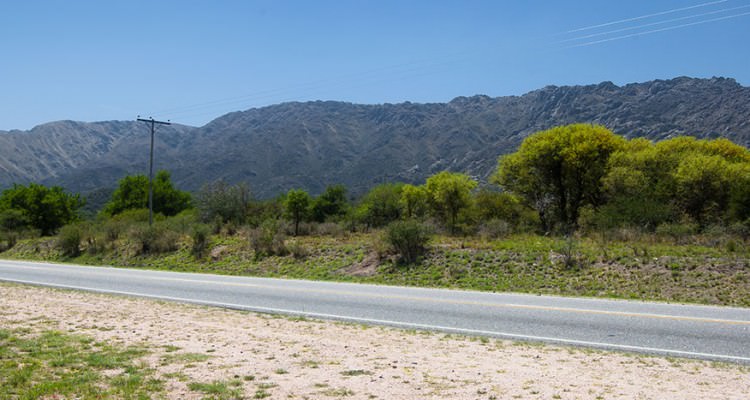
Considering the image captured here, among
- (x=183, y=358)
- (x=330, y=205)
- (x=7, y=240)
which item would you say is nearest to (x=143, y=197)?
(x=330, y=205)

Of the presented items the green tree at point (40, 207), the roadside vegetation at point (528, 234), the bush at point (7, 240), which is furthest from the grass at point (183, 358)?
the green tree at point (40, 207)

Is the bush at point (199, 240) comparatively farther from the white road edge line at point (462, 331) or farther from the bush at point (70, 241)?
the white road edge line at point (462, 331)

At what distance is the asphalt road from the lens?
895 centimetres

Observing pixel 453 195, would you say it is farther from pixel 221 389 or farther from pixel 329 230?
pixel 221 389

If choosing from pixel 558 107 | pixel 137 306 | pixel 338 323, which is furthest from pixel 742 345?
pixel 558 107

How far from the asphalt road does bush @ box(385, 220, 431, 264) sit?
4.41 meters

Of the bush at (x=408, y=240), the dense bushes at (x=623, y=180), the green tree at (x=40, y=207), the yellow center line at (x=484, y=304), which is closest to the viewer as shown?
the yellow center line at (x=484, y=304)

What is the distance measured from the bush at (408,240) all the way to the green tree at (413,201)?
2930 cm

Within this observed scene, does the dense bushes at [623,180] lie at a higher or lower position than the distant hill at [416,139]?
lower

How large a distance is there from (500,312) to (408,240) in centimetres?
995

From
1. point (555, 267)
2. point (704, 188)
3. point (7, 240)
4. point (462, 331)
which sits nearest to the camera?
point (462, 331)

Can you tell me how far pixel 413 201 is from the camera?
2126 inches

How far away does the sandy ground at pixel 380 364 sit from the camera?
612cm

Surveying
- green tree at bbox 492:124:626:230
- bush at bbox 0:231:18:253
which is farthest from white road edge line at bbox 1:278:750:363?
bush at bbox 0:231:18:253
